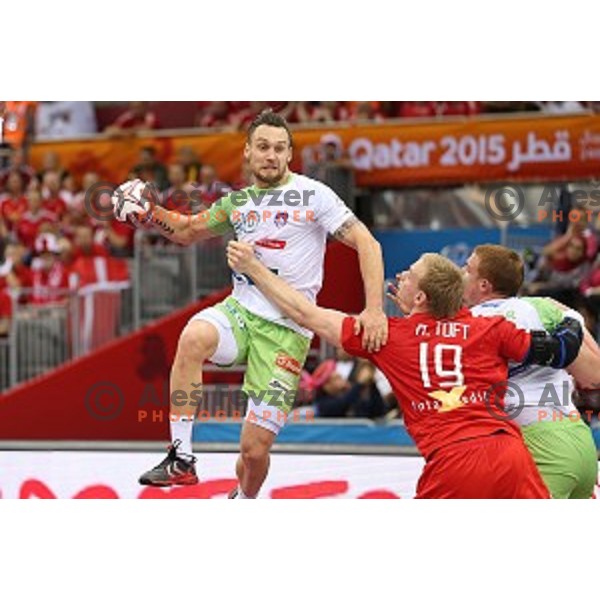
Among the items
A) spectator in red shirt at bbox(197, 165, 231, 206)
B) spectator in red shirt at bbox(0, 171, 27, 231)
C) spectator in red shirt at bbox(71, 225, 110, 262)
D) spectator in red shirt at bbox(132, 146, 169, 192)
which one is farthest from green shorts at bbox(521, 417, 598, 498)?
spectator in red shirt at bbox(0, 171, 27, 231)

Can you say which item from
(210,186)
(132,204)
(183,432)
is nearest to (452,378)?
(183,432)

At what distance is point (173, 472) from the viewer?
7.23 meters

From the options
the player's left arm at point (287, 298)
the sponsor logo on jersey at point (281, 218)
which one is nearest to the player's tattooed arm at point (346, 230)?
the sponsor logo on jersey at point (281, 218)

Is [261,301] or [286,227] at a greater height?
[286,227]

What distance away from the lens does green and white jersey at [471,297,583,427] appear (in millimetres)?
6973

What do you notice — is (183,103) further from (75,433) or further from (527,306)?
(527,306)

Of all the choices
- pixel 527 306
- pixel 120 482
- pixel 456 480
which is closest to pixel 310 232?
pixel 527 306

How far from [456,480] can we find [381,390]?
4.01 m

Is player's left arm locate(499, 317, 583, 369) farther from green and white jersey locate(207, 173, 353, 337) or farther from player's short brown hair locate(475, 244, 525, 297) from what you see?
green and white jersey locate(207, 173, 353, 337)

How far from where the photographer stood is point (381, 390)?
33.5 ft

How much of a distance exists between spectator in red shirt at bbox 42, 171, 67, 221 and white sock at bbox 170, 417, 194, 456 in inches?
238

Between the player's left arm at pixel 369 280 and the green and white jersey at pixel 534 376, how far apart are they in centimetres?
53

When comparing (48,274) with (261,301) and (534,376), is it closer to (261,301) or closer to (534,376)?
(261,301)

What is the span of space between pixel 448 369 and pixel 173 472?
170 centimetres
